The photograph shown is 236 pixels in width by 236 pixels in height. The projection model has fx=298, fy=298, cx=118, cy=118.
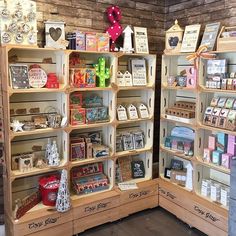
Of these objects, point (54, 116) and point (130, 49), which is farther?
point (130, 49)

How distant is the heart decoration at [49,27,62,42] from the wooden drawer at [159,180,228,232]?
1.94 metres

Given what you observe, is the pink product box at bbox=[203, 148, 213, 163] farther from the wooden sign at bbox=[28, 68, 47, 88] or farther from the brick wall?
the wooden sign at bbox=[28, 68, 47, 88]

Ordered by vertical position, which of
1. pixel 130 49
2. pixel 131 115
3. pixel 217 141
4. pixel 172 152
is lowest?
pixel 172 152

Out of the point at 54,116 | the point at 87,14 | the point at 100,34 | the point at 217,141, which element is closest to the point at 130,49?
the point at 100,34

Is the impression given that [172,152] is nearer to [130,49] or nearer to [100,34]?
[130,49]

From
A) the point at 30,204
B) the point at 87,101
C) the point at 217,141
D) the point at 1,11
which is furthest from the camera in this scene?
the point at 87,101

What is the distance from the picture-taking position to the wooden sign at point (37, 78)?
2684 mm

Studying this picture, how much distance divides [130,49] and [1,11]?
131 cm

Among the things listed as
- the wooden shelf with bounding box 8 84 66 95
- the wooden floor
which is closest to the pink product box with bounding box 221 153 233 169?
the wooden floor

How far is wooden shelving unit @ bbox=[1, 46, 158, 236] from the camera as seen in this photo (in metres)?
2.60

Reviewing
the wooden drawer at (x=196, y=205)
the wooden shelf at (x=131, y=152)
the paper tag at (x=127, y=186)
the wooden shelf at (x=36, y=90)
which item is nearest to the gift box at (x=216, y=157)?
the wooden drawer at (x=196, y=205)

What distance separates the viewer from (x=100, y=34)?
2969mm

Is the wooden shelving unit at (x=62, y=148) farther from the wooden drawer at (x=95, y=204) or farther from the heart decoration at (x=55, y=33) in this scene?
the heart decoration at (x=55, y=33)

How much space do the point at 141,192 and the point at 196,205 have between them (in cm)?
62
